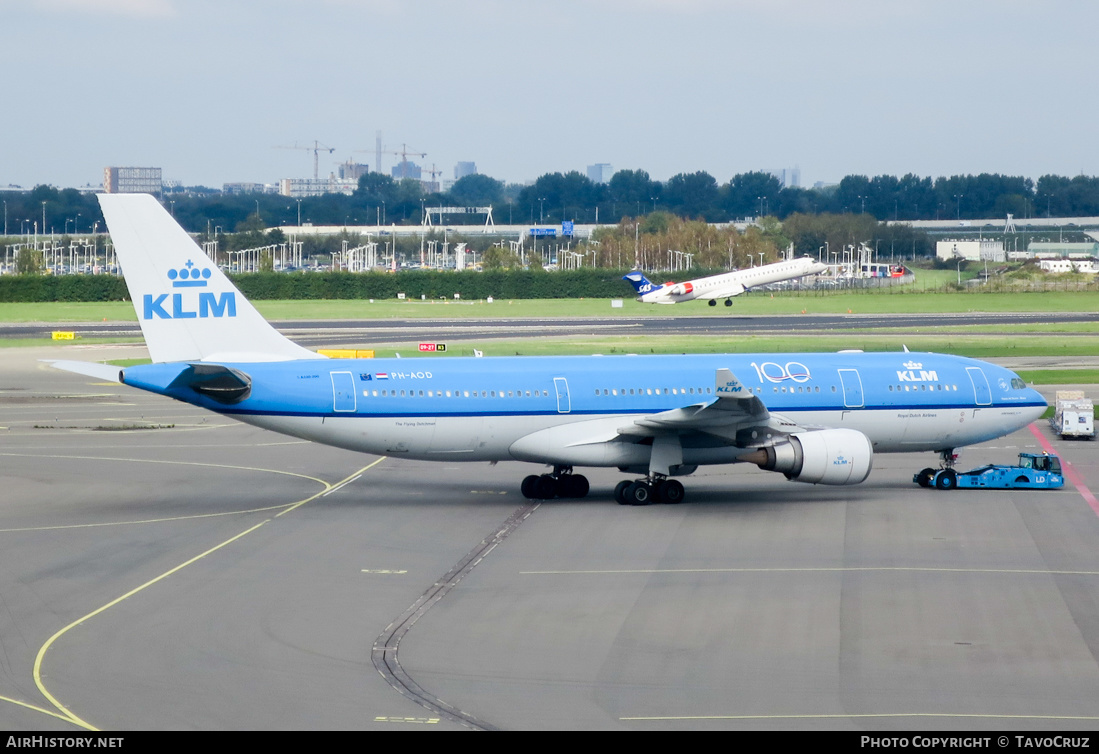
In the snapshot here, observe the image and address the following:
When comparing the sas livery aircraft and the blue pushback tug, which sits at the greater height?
the sas livery aircraft

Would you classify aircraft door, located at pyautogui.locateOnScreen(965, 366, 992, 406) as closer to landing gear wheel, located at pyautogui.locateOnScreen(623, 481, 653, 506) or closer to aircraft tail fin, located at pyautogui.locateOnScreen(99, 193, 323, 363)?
landing gear wheel, located at pyautogui.locateOnScreen(623, 481, 653, 506)

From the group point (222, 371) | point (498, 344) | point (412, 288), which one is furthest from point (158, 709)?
point (412, 288)

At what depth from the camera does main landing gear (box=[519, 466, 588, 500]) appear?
115ft

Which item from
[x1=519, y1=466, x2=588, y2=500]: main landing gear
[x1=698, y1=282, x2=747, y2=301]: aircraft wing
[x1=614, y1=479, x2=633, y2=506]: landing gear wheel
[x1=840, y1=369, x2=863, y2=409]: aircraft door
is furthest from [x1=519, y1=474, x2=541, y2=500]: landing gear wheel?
[x1=698, y1=282, x2=747, y2=301]: aircraft wing

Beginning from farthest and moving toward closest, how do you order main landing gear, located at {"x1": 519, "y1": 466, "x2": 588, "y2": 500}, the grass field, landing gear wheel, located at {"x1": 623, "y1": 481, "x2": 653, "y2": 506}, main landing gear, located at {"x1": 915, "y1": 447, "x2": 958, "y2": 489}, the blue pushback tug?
the grass field → main landing gear, located at {"x1": 915, "y1": 447, "x2": 958, "y2": 489} → the blue pushback tug → main landing gear, located at {"x1": 519, "y1": 466, "x2": 588, "y2": 500} → landing gear wheel, located at {"x1": 623, "y1": 481, "x2": 653, "y2": 506}

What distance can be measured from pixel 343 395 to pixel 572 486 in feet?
22.6

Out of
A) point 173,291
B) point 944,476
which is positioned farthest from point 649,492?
point 173,291

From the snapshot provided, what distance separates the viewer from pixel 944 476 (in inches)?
1422

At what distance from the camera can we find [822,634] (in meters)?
21.2

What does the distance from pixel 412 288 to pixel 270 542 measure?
5140 inches

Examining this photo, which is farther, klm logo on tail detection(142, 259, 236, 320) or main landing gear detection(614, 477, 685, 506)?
main landing gear detection(614, 477, 685, 506)

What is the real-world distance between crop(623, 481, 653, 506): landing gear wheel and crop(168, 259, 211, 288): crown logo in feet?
41.2

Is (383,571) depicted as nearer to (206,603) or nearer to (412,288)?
(206,603)

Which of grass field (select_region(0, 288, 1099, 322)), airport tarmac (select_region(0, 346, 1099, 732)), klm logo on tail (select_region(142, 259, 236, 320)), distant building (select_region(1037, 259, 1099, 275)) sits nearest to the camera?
airport tarmac (select_region(0, 346, 1099, 732))
